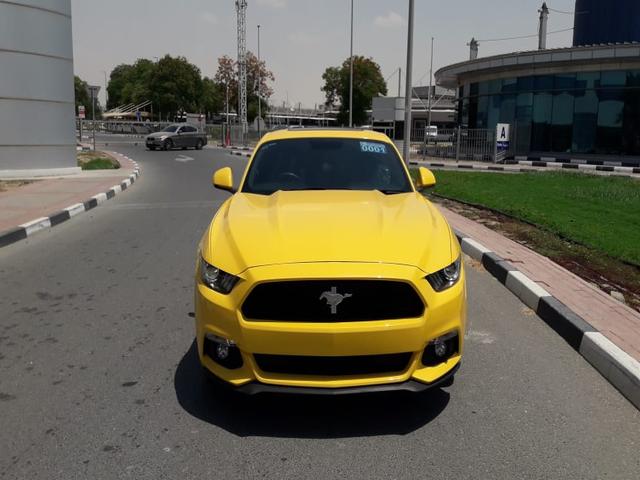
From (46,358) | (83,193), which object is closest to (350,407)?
(46,358)

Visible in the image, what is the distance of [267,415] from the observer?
3.55 metres

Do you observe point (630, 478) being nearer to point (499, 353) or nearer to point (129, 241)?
point (499, 353)

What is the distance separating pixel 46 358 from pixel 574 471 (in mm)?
3607

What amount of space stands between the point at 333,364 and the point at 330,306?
0.32m

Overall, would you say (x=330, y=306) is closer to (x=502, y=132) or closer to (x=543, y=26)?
(x=502, y=132)

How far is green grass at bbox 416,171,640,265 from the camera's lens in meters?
8.38

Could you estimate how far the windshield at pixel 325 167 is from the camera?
4.93 meters

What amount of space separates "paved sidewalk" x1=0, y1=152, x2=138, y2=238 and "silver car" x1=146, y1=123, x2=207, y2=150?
1842 cm

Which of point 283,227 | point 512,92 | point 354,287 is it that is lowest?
point 354,287

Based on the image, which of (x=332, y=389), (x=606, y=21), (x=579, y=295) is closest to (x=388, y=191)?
(x=332, y=389)

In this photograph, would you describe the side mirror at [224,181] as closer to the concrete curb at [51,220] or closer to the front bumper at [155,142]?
the concrete curb at [51,220]

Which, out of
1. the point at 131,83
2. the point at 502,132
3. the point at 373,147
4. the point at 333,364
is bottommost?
the point at 333,364

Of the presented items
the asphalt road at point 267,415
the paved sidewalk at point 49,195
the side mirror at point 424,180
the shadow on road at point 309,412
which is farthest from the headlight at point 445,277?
the paved sidewalk at point 49,195

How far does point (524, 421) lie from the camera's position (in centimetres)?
352
